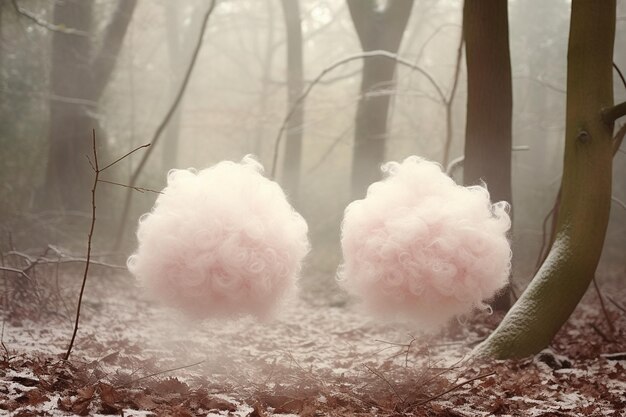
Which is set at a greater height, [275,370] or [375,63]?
[375,63]

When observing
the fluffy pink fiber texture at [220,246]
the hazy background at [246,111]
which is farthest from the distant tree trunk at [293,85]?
the fluffy pink fiber texture at [220,246]

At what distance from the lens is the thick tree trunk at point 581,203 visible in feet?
14.5

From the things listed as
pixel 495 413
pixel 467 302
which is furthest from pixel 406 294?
pixel 495 413

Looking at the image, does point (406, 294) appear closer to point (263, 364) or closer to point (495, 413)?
point (495, 413)

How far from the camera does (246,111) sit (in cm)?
1421

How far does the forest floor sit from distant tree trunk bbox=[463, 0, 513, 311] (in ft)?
3.31

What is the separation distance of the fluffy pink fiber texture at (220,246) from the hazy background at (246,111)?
3.06m

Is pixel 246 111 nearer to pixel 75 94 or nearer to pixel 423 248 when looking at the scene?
pixel 75 94

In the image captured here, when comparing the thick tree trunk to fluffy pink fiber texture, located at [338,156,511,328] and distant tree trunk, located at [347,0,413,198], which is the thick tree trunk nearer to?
fluffy pink fiber texture, located at [338,156,511,328]

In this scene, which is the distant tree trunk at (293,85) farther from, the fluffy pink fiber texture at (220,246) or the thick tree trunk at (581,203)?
the fluffy pink fiber texture at (220,246)

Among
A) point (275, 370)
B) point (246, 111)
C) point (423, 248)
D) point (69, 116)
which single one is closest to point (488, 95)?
point (423, 248)

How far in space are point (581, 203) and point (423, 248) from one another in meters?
1.74

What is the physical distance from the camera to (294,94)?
1278 centimetres

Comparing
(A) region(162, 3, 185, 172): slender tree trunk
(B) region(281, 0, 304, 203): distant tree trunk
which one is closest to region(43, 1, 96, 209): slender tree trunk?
(B) region(281, 0, 304, 203): distant tree trunk
